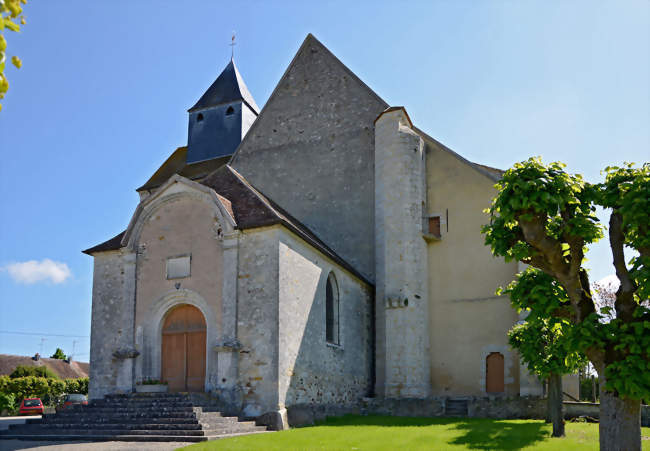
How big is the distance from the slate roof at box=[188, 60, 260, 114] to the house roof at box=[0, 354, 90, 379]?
26.2 meters

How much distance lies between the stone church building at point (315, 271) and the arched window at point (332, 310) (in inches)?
1.7

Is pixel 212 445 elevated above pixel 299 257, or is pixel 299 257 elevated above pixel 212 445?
pixel 299 257

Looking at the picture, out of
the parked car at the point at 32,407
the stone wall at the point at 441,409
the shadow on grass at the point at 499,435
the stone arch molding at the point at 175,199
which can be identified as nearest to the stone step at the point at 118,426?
the stone wall at the point at 441,409

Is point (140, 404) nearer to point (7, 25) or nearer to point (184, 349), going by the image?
point (184, 349)

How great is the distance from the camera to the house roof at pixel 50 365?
149 feet

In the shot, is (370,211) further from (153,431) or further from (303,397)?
(153,431)

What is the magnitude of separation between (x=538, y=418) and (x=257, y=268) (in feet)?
29.2

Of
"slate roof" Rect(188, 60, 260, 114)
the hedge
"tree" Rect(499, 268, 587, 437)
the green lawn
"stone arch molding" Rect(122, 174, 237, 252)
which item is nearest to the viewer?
"tree" Rect(499, 268, 587, 437)

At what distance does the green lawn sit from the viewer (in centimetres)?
1141

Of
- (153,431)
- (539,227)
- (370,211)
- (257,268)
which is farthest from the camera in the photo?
(370,211)

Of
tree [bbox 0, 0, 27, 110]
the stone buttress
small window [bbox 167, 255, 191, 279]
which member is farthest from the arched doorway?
tree [bbox 0, 0, 27, 110]

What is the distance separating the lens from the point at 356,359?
20438 millimetres

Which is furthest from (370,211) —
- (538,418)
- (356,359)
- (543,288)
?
(543,288)

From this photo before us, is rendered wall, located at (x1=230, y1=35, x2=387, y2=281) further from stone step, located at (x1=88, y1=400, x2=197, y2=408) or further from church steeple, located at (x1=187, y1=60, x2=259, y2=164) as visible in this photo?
stone step, located at (x1=88, y1=400, x2=197, y2=408)
